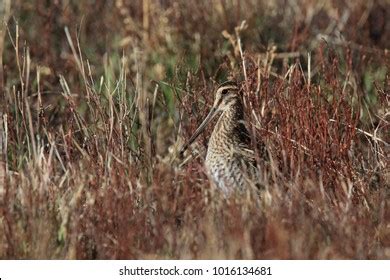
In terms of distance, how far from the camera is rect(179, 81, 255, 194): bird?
17.1 feet

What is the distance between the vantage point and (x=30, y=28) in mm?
7578

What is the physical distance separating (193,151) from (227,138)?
0.19m

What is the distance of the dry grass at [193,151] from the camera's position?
14.0ft

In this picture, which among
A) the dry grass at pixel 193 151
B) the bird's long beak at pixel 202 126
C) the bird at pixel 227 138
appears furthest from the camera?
the bird's long beak at pixel 202 126

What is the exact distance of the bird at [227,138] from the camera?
17.1 feet

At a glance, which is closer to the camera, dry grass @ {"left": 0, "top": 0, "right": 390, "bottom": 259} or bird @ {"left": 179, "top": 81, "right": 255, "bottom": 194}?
dry grass @ {"left": 0, "top": 0, "right": 390, "bottom": 259}

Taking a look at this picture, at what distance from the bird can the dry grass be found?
0.07 meters

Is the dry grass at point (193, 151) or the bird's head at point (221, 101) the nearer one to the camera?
the dry grass at point (193, 151)

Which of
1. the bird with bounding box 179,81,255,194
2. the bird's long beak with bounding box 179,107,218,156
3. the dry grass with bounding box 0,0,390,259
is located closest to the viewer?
the dry grass with bounding box 0,0,390,259

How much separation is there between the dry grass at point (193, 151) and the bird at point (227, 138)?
67 mm

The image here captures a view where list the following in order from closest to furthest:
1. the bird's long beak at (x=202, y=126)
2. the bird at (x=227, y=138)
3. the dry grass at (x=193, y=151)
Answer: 1. the dry grass at (x=193, y=151)
2. the bird at (x=227, y=138)
3. the bird's long beak at (x=202, y=126)

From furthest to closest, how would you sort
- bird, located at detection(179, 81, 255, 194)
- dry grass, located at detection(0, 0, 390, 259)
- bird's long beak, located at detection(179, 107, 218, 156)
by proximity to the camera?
bird's long beak, located at detection(179, 107, 218, 156) < bird, located at detection(179, 81, 255, 194) < dry grass, located at detection(0, 0, 390, 259)

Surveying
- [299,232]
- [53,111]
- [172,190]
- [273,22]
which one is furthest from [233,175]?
[273,22]

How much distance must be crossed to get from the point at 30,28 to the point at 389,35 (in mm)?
2292
